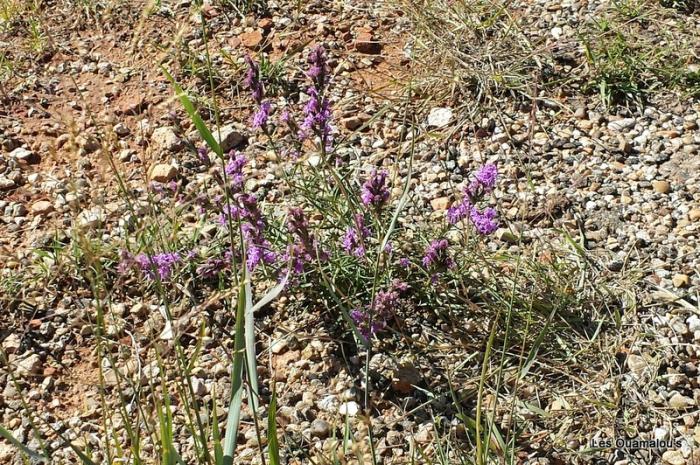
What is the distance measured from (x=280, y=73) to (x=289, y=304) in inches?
51.1

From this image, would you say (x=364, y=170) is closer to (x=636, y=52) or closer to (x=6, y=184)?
(x=636, y=52)

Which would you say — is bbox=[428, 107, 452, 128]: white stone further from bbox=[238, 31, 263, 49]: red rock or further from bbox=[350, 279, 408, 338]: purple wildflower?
bbox=[350, 279, 408, 338]: purple wildflower

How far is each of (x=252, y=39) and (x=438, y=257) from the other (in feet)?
6.08

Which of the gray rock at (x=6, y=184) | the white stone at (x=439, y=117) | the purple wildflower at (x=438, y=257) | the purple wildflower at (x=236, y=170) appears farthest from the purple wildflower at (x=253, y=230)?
the gray rock at (x=6, y=184)

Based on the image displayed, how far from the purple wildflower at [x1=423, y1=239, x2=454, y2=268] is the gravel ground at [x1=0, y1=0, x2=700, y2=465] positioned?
0.72 ft

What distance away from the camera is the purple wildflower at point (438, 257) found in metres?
2.54

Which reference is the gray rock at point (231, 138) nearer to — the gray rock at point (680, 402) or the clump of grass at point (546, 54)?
the clump of grass at point (546, 54)

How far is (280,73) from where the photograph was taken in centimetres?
370

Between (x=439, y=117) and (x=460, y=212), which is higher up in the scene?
(x=460, y=212)

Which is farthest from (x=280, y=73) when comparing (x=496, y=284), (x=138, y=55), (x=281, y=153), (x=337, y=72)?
(x=496, y=284)

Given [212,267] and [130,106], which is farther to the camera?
[130,106]

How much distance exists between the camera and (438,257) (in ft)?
8.39

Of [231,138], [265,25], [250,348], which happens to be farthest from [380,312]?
[265,25]

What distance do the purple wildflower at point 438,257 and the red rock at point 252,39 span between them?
1.78m
